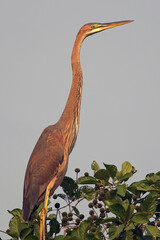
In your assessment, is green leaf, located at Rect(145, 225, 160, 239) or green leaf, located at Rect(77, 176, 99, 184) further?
green leaf, located at Rect(77, 176, 99, 184)

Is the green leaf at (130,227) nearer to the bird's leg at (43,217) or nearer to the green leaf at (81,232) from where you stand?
the green leaf at (81,232)

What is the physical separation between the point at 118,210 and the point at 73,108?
304 centimetres

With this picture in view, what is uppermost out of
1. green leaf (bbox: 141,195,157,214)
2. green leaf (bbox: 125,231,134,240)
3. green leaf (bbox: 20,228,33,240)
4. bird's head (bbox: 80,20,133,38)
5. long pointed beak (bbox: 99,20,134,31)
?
long pointed beak (bbox: 99,20,134,31)

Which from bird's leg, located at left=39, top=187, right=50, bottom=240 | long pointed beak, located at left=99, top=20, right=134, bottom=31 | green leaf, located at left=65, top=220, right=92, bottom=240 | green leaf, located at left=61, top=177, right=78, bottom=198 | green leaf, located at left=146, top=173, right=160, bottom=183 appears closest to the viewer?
green leaf, located at left=65, top=220, right=92, bottom=240

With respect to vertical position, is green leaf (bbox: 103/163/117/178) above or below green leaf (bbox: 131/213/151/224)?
above

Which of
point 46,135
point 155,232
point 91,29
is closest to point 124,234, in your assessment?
point 155,232

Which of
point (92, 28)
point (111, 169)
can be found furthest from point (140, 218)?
point (92, 28)

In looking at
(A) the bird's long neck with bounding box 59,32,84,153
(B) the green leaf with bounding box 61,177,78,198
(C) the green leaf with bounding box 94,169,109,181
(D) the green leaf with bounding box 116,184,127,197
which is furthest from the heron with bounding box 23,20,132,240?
(D) the green leaf with bounding box 116,184,127,197

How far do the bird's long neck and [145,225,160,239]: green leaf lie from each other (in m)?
2.82

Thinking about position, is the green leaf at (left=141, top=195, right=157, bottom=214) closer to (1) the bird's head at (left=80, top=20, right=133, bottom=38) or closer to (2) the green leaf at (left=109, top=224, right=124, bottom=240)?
(2) the green leaf at (left=109, top=224, right=124, bottom=240)

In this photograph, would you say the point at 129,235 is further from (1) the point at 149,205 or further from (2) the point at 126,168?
(2) the point at 126,168

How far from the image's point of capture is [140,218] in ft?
12.8

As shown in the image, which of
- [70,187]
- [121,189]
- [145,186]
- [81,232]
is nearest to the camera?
[81,232]

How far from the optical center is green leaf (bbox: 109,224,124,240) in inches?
153
